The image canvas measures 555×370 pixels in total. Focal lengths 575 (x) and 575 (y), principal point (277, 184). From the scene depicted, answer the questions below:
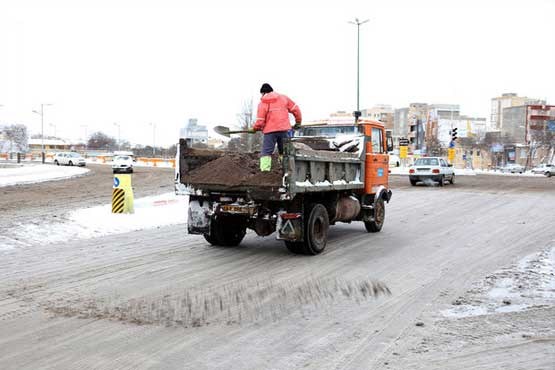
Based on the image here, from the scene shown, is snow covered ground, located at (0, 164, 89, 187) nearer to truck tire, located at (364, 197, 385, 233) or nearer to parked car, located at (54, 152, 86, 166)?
parked car, located at (54, 152, 86, 166)

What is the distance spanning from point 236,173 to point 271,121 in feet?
3.43

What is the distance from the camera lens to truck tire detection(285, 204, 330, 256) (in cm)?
997

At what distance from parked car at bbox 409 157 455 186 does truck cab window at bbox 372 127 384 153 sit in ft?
66.7

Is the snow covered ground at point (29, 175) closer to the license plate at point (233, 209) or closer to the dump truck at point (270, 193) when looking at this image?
the dump truck at point (270, 193)

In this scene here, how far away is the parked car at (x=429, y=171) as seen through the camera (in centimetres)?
3281

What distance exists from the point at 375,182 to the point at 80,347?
8772mm

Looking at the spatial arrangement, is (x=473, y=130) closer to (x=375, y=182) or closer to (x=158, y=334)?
(x=375, y=182)

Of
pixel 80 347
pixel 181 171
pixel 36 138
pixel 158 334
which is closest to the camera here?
pixel 80 347

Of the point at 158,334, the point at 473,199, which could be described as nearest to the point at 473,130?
the point at 473,199

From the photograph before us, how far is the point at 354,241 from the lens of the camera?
12086 millimetres

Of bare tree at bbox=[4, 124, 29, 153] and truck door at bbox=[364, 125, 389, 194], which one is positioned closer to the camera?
truck door at bbox=[364, 125, 389, 194]

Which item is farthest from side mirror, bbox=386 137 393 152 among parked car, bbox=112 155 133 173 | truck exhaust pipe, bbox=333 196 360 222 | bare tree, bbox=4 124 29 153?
bare tree, bbox=4 124 29 153

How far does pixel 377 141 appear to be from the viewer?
13281 mm

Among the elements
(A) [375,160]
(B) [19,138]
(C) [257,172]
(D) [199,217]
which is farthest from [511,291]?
(B) [19,138]
